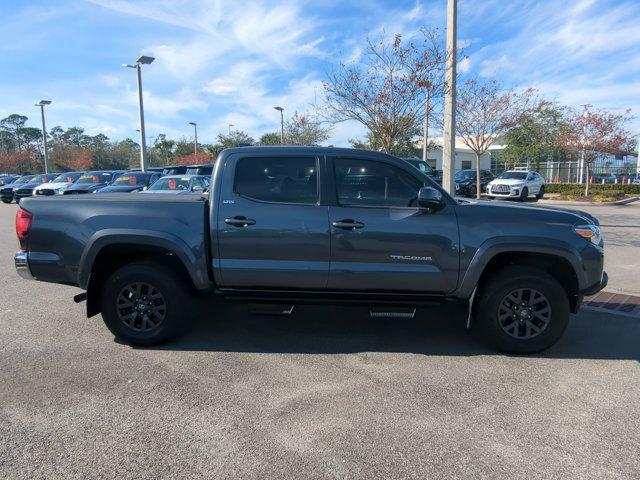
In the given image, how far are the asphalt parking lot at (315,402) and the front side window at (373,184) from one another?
1.47 m

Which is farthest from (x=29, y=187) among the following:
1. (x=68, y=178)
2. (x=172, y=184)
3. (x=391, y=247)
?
(x=391, y=247)

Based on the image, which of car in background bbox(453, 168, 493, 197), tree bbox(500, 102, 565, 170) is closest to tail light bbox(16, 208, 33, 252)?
car in background bbox(453, 168, 493, 197)

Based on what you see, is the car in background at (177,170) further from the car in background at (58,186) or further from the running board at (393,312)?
the running board at (393,312)

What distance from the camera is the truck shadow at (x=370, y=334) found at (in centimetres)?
474

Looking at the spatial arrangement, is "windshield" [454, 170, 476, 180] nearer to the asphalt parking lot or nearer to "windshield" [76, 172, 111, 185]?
"windshield" [76, 172, 111, 185]

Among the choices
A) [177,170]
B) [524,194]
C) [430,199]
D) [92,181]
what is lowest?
[524,194]

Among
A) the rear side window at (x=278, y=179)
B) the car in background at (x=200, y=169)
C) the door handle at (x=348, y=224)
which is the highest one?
the car in background at (x=200, y=169)

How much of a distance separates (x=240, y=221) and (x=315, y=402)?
1790mm

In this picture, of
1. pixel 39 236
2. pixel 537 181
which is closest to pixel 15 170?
pixel 537 181

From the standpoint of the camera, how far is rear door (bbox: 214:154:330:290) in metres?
4.46

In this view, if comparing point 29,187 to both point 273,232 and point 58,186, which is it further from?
point 273,232

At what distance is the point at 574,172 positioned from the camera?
38.0 meters

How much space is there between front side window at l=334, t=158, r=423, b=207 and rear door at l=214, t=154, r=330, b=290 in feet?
0.86

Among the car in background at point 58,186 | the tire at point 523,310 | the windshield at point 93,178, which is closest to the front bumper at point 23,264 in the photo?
the tire at point 523,310
